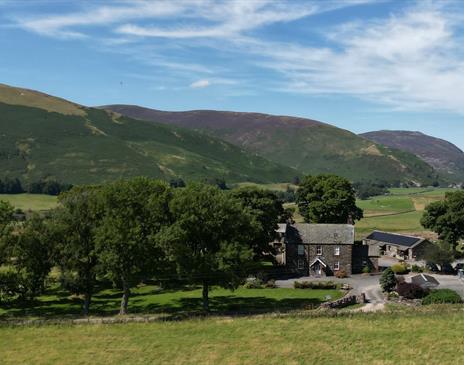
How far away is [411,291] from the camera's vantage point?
203 ft

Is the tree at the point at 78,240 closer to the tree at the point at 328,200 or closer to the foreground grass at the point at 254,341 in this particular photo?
the foreground grass at the point at 254,341

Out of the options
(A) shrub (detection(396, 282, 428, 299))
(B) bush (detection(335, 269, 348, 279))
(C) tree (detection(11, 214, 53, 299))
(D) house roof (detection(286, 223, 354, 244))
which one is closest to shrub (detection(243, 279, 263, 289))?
(D) house roof (detection(286, 223, 354, 244))

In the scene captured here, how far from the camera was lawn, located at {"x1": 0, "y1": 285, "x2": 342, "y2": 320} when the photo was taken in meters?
55.8

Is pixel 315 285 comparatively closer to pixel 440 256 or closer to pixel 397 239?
pixel 440 256

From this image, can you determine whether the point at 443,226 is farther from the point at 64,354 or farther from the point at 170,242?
the point at 64,354

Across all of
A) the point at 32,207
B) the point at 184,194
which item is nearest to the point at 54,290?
the point at 184,194

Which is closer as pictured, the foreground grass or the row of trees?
the foreground grass

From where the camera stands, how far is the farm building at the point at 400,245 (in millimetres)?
97562

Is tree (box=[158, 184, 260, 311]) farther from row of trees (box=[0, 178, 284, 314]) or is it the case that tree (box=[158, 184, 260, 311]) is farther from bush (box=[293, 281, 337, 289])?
bush (box=[293, 281, 337, 289])

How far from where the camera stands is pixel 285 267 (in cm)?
8469

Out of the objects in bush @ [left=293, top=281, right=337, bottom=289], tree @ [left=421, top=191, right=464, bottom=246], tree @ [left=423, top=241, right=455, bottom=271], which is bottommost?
bush @ [left=293, top=281, right=337, bottom=289]

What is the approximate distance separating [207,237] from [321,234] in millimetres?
33931

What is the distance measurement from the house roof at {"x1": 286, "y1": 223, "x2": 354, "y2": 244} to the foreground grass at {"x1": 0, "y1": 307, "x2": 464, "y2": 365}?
33651 millimetres

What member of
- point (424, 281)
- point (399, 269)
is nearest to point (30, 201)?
point (399, 269)
